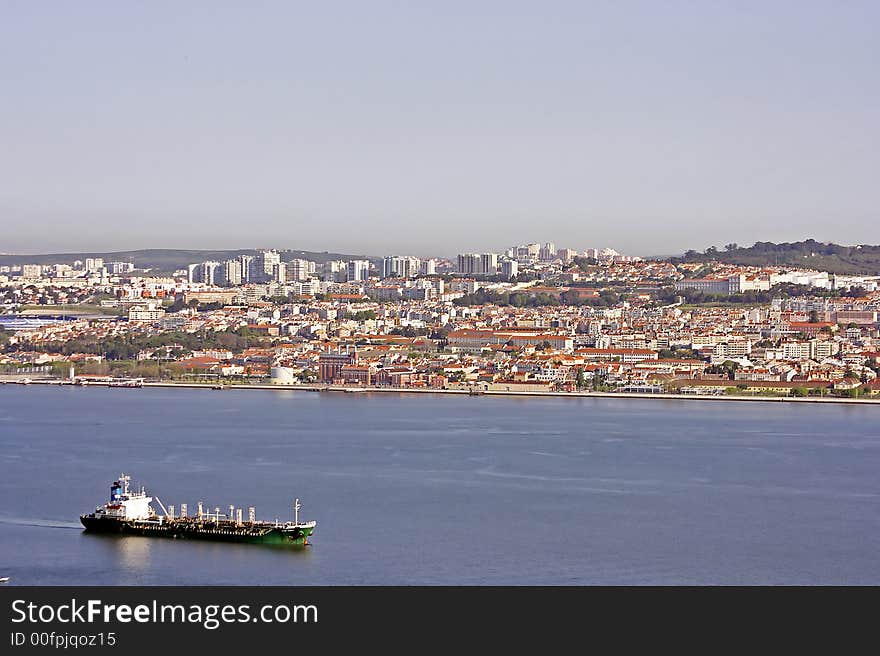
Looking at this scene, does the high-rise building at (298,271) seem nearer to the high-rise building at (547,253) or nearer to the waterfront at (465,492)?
the high-rise building at (547,253)

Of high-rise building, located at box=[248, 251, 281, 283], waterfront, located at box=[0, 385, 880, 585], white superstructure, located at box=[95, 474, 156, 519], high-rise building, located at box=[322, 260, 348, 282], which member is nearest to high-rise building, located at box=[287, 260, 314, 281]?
high-rise building, located at box=[248, 251, 281, 283]

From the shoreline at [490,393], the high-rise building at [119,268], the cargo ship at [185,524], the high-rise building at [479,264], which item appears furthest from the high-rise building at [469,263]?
the cargo ship at [185,524]

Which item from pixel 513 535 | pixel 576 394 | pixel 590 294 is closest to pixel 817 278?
pixel 590 294

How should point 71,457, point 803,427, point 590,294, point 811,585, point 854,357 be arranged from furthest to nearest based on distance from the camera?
point 590,294 < point 854,357 < point 803,427 < point 71,457 < point 811,585

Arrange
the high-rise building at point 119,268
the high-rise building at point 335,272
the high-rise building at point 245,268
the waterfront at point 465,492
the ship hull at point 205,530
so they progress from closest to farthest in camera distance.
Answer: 1. the waterfront at point 465,492
2. the ship hull at point 205,530
3. the high-rise building at point 245,268
4. the high-rise building at point 335,272
5. the high-rise building at point 119,268

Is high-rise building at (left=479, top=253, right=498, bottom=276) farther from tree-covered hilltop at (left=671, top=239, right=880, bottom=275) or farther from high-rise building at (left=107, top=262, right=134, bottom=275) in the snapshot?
high-rise building at (left=107, top=262, right=134, bottom=275)

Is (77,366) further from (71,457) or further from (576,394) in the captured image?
(71,457)
